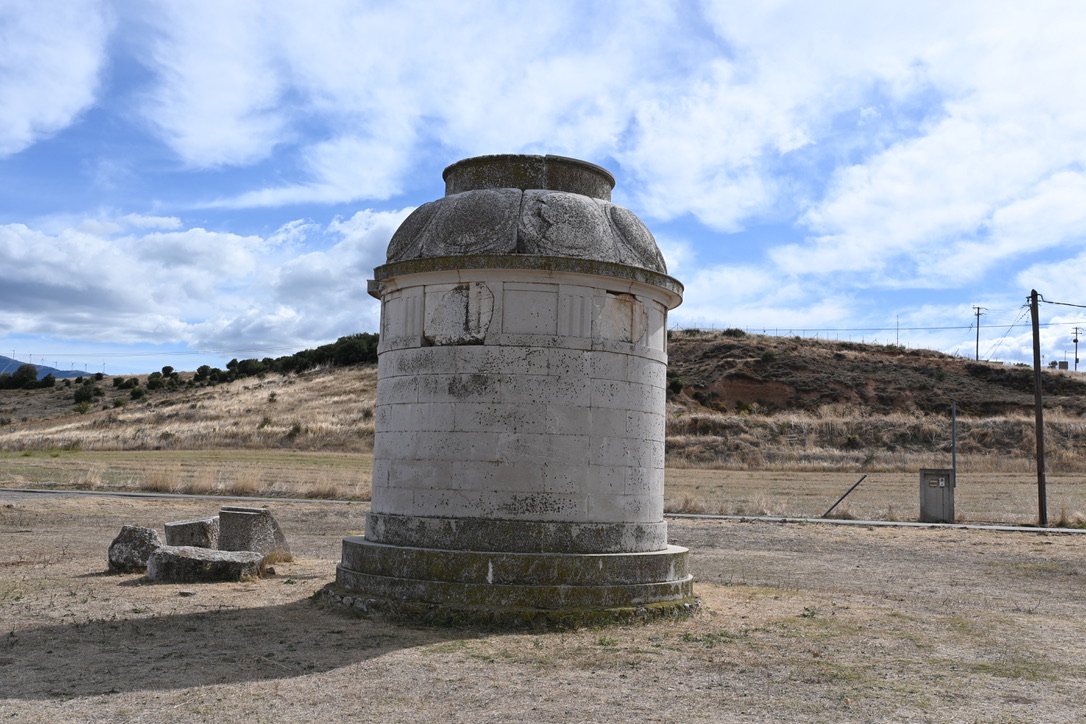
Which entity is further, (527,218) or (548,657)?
(527,218)

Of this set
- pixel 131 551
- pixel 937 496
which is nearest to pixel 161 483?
Answer: pixel 131 551

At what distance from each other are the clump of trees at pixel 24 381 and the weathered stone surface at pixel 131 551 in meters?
88.0

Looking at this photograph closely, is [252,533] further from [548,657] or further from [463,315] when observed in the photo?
[548,657]

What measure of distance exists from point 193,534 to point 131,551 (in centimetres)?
148

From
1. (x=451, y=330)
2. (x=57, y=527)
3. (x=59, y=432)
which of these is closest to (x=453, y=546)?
(x=451, y=330)

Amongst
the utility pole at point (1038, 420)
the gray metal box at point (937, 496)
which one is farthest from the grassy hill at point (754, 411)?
the gray metal box at point (937, 496)

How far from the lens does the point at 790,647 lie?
28.0ft

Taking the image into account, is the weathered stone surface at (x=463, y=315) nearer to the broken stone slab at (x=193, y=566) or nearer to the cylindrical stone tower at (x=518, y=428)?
the cylindrical stone tower at (x=518, y=428)

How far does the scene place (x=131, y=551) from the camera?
12.8 meters

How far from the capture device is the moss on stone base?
9.14 meters

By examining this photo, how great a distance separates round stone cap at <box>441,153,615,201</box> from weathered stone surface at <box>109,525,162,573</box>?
637 centimetres

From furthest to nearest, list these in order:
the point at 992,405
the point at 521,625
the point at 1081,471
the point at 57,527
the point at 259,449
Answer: the point at 992,405 < the point at 259,449 < the point at 1081,471 < the point at 57,527 < the point at 521,625

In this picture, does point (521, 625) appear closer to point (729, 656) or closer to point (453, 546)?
point (453, 546)

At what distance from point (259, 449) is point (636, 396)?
43.5 meters
